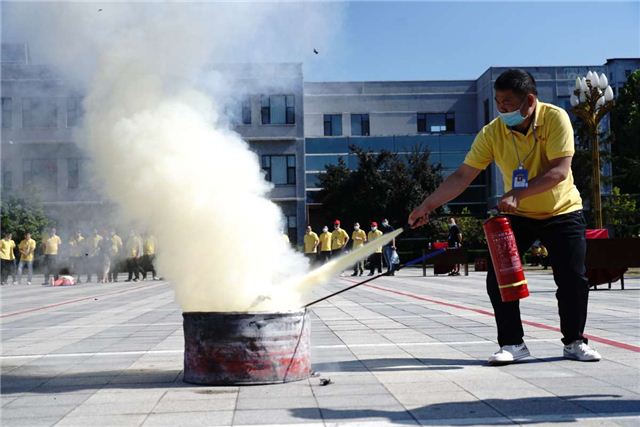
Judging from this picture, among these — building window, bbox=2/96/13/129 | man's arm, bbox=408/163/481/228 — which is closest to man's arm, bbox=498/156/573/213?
man's arm, bbox=408/163/481/228

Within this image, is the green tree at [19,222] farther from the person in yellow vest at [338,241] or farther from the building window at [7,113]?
the building window at [7,113]

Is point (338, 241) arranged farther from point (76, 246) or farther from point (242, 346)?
point (242, 346)

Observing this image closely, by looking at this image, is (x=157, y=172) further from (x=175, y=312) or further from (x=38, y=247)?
(x=38, y=247)

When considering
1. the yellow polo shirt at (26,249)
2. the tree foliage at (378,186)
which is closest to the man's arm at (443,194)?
the yellow polo shirt at (26,249)

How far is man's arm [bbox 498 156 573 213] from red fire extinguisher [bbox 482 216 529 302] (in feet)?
0.54

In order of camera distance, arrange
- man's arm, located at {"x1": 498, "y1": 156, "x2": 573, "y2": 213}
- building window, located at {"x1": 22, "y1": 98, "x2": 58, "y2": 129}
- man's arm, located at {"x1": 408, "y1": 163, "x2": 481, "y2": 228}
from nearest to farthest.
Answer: man's arm, located at {"x1": 498, "y1": 156, "x2": 573, "y2": 213} < man's arm, located at {"x1": 408, "y1": 163, "x2": 481, "y2": 228} < building window, located at {"x1": 22, "y1": 98, "x2": 58, "y2": 129}

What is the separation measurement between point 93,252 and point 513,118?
22.0 meters

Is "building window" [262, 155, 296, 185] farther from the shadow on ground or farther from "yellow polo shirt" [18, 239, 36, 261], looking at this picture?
the shadow on ground

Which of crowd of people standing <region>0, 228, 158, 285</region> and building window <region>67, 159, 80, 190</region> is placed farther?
crowd of people standing <region>0, 228, 158, 285</region>

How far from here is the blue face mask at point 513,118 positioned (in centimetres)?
556

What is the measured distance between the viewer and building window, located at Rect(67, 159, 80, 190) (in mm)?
8719

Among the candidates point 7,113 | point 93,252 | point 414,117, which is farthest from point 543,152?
point 414,117

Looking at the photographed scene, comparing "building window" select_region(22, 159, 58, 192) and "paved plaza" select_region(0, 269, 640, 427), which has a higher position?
"building window" select_region(22, 159, 58, 192)

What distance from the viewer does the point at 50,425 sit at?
4.17 meters
